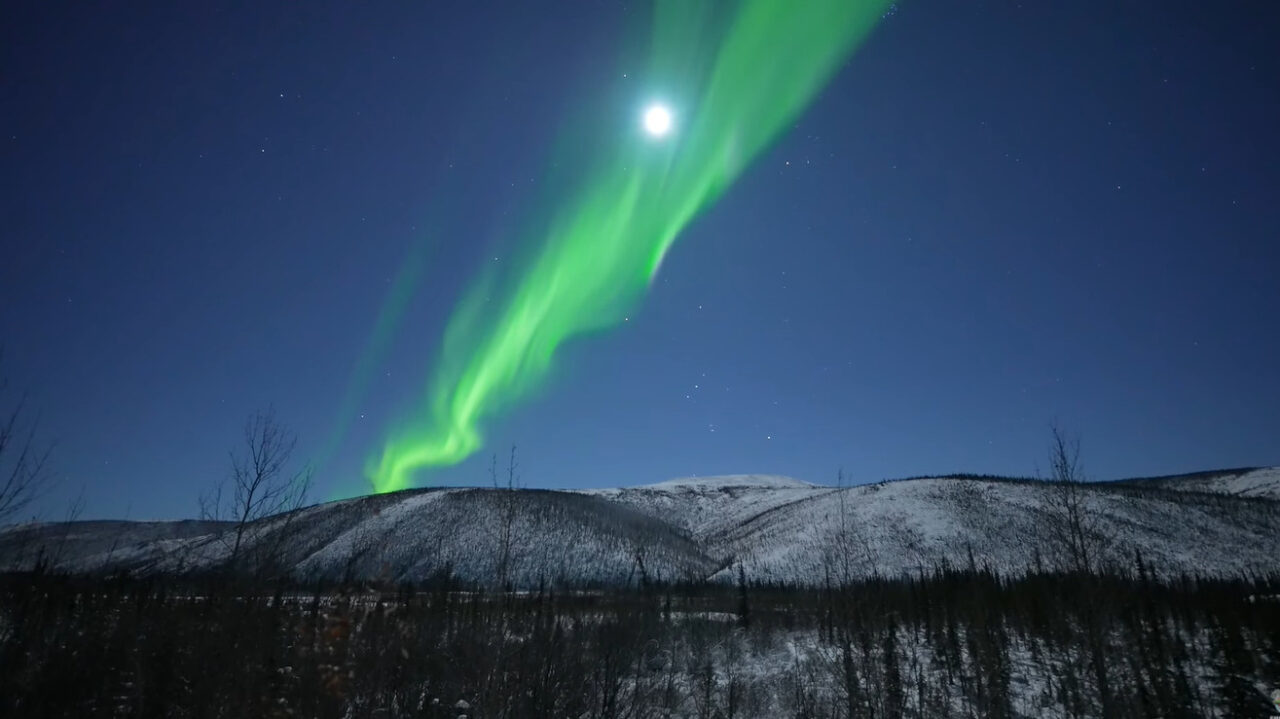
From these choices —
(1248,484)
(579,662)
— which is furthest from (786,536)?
(1248,484)

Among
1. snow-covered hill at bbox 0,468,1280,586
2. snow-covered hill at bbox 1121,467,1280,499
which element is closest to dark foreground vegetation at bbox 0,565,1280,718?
snow-covered hill at bbox 0,468,1280,586

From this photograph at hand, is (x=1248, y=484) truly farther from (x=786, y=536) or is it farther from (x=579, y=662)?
(x=579, y=662)

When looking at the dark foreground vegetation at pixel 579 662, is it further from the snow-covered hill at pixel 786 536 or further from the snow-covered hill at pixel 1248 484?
the snow-covered hill at pixel 1248 484

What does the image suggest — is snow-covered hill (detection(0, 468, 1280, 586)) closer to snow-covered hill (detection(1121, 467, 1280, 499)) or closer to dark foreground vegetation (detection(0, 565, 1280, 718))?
dark foreground vegetation (detection(0, 565, 1280, 718))

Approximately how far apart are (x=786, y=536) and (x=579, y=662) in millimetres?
87281

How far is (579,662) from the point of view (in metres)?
13.2

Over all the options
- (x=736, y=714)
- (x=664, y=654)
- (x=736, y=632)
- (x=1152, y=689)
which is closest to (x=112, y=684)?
(x=736, y=714)

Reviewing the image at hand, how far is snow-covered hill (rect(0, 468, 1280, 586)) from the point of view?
75438 millimetres

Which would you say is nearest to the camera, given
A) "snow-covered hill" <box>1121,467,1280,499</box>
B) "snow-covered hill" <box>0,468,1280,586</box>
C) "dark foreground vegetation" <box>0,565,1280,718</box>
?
"dark foreground vegetation" <box>0,565,1280,718</box>

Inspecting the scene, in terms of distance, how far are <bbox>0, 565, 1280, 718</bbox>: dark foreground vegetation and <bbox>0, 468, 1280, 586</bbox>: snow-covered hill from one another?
34.9 m

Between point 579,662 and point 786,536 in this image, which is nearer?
point 579,662

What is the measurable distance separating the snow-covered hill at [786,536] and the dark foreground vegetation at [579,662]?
1374 inches

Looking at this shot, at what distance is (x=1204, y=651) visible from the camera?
98.6ft

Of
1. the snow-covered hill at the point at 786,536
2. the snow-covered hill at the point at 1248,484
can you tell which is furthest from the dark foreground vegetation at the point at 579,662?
the snow-covered hill at the point at 1248,484
